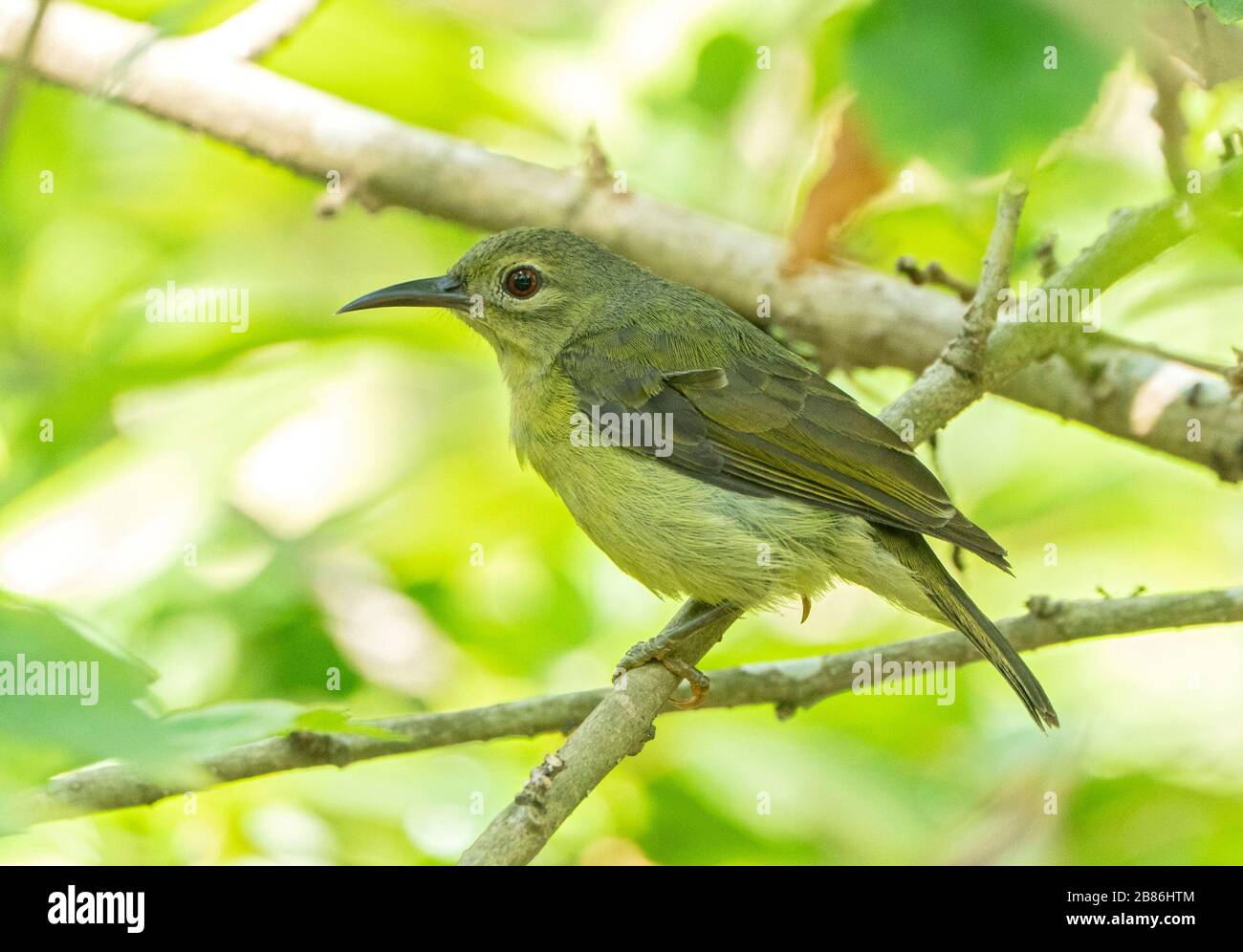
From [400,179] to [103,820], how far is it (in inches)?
107

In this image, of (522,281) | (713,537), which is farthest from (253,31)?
(713,537)

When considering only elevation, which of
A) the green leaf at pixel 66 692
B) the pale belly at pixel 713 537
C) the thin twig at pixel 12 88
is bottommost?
the green leaf at pixel 66 692

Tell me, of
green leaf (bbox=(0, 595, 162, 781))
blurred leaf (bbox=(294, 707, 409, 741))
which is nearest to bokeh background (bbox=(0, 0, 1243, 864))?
blurred leaf (bbox=(294, 707, 409, 741))

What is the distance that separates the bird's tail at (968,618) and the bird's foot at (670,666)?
82 centimetres

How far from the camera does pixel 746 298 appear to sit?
17.4ft

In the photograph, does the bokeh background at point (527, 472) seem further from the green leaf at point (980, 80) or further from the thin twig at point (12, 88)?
the thin twig at point (12, 88)

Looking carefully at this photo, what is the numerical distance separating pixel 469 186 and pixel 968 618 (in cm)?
272

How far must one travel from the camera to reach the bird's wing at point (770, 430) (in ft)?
14.2

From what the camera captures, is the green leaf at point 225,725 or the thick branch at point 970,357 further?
the thick branch at point 970,357

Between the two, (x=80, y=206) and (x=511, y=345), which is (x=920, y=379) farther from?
(x=80, y=206)

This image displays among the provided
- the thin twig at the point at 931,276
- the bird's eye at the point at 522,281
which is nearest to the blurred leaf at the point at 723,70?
the bird's eye at the point at 522,281

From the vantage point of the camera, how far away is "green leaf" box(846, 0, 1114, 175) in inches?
108

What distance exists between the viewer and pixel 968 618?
4074 mm

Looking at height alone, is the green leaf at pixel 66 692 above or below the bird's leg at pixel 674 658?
below
